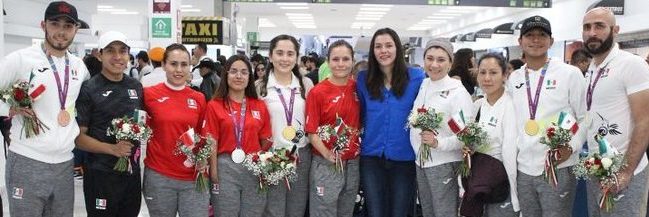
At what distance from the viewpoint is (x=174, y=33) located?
935 cm

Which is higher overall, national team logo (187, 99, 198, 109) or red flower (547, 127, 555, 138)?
national team logo (187, 99, 198, 109)

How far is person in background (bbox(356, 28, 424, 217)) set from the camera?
4.12 m

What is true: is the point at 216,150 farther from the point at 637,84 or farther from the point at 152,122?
the point at 637,84

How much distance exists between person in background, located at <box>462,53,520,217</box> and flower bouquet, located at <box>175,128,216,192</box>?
175cm

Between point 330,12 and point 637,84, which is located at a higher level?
point 330,12

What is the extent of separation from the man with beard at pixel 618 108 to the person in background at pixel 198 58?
6129 millimetres

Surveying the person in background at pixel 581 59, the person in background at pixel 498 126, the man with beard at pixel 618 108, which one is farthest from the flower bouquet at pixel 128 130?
the person in background at pixel 581 59

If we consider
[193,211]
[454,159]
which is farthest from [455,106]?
[193,211]

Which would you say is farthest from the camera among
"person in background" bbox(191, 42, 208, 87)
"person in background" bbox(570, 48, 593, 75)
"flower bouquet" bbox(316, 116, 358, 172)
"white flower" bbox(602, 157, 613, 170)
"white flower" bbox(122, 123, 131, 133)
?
"person in background" bbox(191, 42, 208, 87)

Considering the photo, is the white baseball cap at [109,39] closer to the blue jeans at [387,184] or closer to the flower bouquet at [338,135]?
the flower bouquet at [338,135]

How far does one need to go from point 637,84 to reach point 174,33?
7.22m

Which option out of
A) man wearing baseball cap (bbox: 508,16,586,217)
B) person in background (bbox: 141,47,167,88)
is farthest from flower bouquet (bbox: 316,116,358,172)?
person in background (bbox: 141,47,167,88)

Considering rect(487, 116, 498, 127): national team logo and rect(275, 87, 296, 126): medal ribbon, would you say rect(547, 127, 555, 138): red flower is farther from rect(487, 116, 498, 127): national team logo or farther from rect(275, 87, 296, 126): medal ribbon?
rect(275, 87, 296, 126): medal ribbon

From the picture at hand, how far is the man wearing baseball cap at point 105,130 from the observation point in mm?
3773
